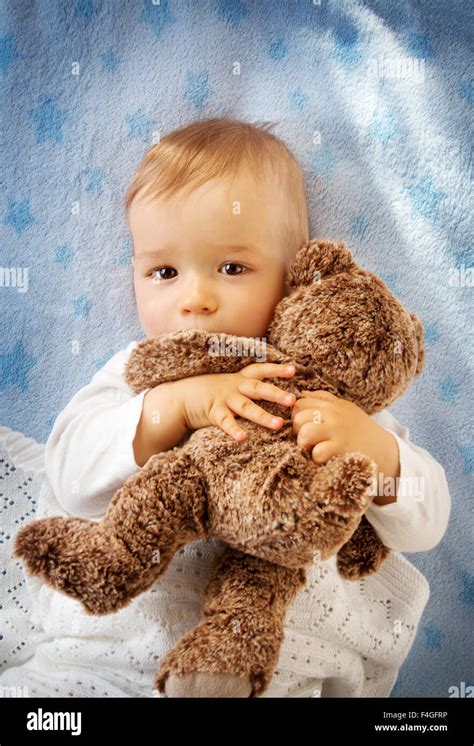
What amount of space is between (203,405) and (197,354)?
0.05m

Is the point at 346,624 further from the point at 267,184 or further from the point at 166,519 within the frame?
the point at 267,184

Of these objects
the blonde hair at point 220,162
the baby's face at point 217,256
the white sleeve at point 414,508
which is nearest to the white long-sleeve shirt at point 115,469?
the white sleeve at point 414,508

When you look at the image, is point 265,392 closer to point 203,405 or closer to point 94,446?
point 203,405

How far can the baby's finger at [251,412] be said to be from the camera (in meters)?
0.72

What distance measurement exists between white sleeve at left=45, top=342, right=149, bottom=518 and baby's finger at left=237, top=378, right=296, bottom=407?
0.37 feet

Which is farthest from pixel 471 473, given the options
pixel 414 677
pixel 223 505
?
pixel 223 505

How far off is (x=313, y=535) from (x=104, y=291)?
1.40ft

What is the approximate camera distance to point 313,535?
663mm

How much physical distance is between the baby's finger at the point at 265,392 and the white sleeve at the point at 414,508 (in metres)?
0.16

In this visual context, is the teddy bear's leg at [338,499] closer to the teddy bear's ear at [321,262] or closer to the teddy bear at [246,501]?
the teddy bear at [246,501]

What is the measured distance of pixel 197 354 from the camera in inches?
29.5
